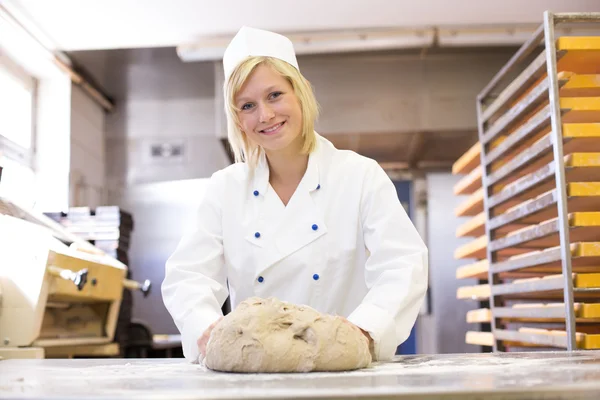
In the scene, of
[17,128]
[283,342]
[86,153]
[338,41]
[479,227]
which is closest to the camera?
[283,342]

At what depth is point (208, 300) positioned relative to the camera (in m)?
1.72

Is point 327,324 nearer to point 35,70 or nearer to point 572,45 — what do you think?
point 572,45

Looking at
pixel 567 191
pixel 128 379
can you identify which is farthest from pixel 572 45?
pixel 128 379

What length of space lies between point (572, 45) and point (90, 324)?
304cm

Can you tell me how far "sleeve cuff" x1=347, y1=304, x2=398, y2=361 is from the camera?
1572mm

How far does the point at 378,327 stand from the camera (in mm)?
1576

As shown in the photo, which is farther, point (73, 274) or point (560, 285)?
point (73, 274)

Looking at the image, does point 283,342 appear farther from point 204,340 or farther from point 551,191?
point 551,191

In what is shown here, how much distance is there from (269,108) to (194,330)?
2.02ft

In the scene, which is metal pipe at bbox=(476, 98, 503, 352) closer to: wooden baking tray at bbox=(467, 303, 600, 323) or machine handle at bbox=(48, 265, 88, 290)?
wooden baking tray at bbox=(467, 303, 600, 323)

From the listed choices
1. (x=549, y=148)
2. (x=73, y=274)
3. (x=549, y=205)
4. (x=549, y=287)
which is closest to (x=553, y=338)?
(x=549, y=287)

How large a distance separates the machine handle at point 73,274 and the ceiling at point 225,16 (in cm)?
190

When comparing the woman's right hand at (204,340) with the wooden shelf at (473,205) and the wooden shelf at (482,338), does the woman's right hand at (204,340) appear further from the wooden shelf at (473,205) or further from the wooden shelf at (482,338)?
the wooden shelf at (473,205)

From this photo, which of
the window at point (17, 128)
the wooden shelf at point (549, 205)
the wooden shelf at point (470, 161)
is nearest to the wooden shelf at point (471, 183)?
the wooden shelf at point (470, 161)
